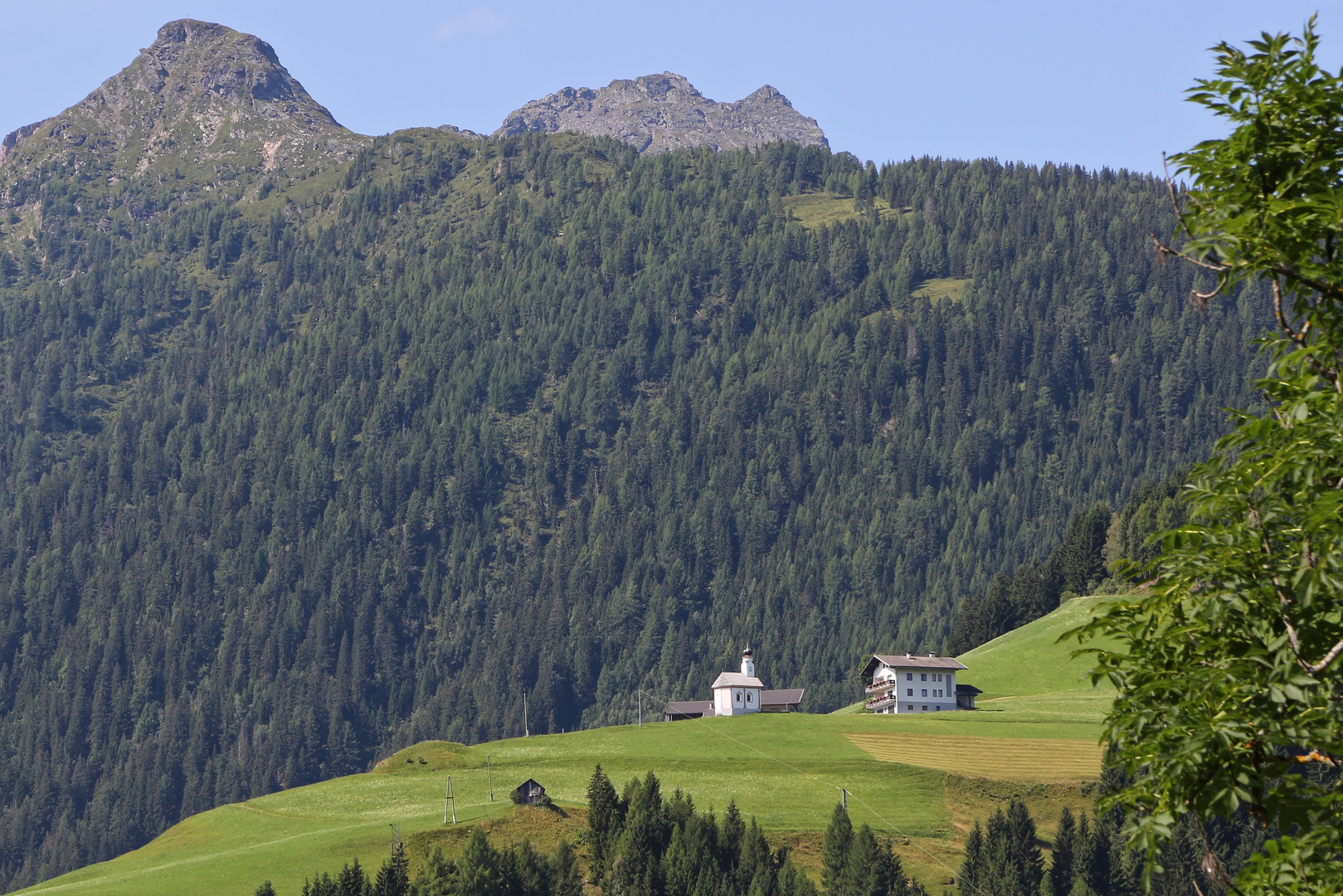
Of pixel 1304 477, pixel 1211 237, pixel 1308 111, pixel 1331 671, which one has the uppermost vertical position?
pixel 1308 111

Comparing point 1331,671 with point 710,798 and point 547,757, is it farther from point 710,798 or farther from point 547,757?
point 547,757

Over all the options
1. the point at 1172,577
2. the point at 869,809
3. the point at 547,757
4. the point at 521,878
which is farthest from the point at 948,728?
the point at 1172,577

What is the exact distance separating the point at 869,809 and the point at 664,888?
2812 centimetres

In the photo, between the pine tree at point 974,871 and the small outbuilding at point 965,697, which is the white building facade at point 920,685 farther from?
the pine tree at point 974,871

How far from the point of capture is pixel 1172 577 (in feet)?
53.5

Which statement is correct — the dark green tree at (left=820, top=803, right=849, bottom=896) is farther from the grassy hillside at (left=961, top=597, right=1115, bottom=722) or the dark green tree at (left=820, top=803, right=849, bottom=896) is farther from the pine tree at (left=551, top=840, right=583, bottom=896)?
the grassy hillside at (left=961, top=597, right=1115, bottom=722)

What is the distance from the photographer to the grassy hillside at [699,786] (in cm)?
12738

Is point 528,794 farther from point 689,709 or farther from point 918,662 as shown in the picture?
point 689,709

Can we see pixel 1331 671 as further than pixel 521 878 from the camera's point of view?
No

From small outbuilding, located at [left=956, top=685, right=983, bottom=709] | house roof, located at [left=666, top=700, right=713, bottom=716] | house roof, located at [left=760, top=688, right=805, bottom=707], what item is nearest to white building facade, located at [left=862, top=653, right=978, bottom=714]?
small outbuilding, located at [left=956, top=685, right=983, bottom=709]

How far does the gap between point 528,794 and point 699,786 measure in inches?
693

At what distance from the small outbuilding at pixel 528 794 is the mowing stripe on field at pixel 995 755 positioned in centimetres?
3486

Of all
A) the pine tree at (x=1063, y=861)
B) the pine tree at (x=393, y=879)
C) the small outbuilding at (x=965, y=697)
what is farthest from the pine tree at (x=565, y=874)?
the small outbuilding at (x=965, y=697)

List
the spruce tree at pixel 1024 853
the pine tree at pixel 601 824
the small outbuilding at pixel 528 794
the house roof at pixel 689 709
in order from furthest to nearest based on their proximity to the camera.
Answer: the house roof at pixel 689 709 → the small outbuilding at pixel 528 794 → the pine tree at pixel 601 824 → the spruce tree at pixel 1024 853
